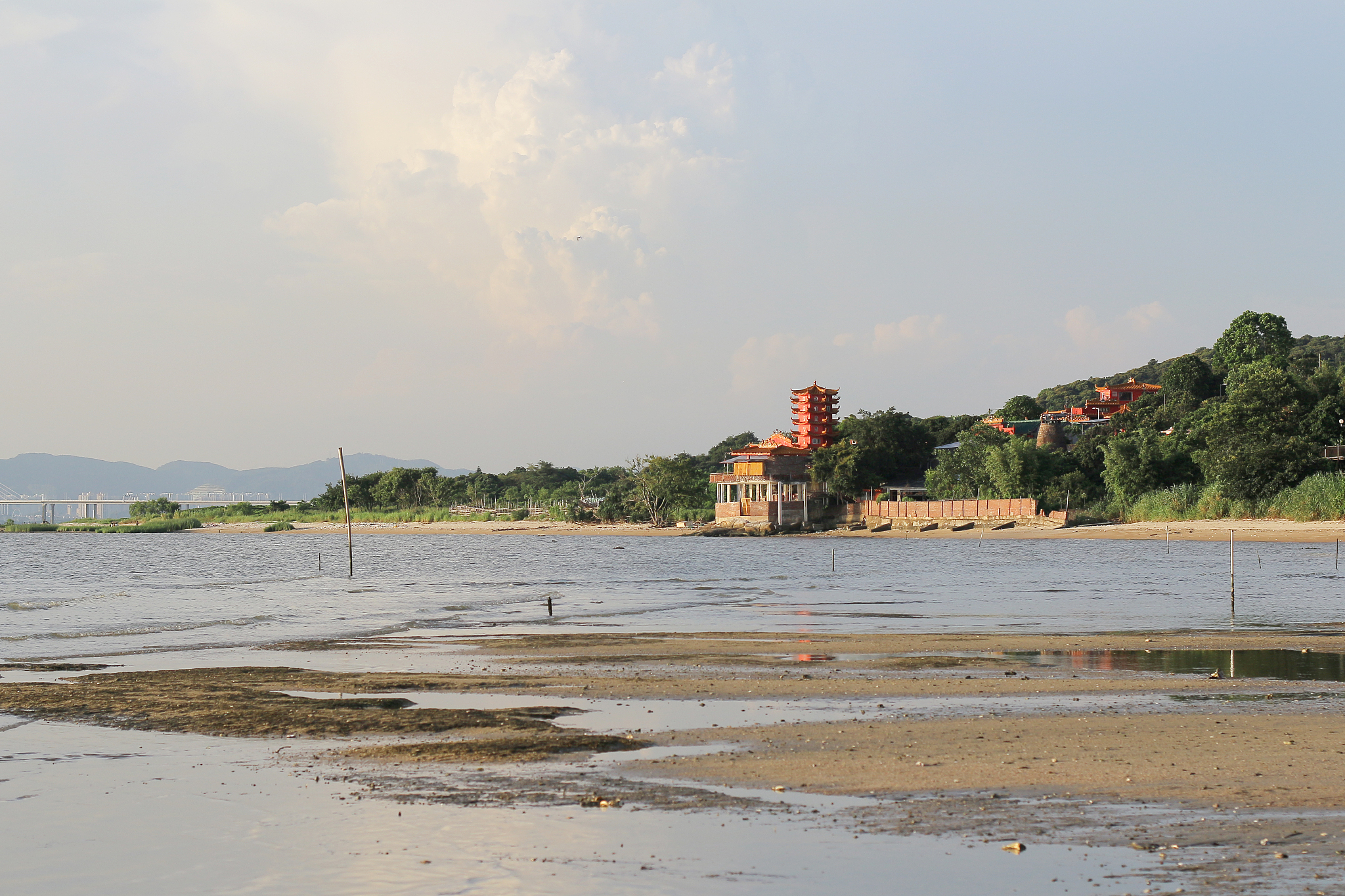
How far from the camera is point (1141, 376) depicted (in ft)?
640

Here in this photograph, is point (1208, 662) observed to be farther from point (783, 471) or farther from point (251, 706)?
point (783, 471)

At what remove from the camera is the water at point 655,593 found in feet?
84.8

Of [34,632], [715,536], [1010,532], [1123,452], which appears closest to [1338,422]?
[1123,452]

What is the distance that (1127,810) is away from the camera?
8758 millimetres

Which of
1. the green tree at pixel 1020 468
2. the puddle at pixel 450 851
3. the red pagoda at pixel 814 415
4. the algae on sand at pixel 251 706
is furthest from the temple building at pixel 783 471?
the puddle at pixel 450 851

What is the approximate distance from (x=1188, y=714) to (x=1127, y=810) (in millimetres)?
4700

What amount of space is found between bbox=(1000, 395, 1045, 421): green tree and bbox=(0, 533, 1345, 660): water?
201 ft

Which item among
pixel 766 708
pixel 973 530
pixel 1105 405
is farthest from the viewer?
pixel 1105 405

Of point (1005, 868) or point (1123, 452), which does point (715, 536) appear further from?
point (1005, 868)

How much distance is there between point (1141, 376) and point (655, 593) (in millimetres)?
176932

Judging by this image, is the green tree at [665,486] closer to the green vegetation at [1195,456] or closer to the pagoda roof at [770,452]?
the pagoda roof at [770,452]

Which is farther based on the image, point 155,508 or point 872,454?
point 155,508

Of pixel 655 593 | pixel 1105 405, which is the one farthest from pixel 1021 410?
pixel 655 593

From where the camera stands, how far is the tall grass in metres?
76.4
